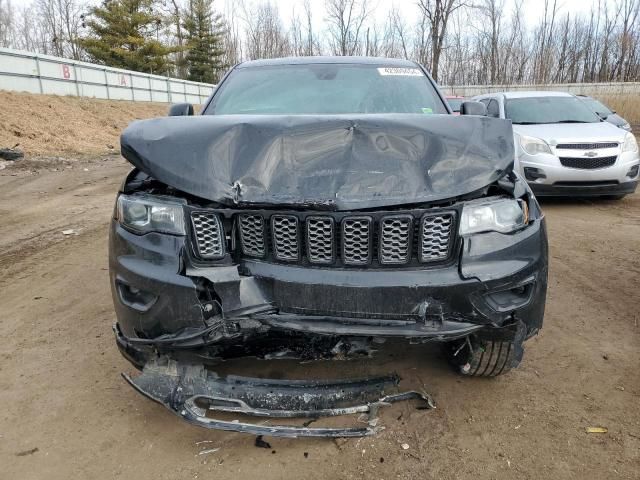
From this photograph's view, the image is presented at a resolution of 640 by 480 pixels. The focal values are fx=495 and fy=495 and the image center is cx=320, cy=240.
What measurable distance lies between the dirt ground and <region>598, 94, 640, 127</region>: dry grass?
21.7 metres

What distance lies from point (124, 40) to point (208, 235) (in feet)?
134

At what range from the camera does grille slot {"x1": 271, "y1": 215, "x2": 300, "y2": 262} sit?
1994mm

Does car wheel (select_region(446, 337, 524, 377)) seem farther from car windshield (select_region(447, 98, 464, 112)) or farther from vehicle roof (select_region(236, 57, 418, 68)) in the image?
vehicle roof (select_region(236, 57, 418, 68))

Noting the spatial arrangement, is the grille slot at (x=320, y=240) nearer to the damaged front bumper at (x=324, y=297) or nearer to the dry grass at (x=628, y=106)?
the damaged front bumper at (x=324, y=297)

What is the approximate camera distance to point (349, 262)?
2.01 m

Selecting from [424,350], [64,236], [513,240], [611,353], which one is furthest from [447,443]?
[64,236]

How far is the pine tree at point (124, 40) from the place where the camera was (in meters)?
36.7

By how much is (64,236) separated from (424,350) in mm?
4623

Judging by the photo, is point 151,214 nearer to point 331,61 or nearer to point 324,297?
point 324,297

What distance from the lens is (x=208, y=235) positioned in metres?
2.04

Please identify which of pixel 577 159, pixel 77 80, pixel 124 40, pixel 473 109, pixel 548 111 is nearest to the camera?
pixel 473 109

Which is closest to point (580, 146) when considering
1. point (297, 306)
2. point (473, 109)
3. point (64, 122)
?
point (473, 109)

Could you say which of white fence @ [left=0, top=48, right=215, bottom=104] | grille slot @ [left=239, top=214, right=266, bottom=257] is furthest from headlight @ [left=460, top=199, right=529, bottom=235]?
white fence @ [left=0, top=48, right=215, bottom=104]

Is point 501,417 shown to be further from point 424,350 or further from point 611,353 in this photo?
point 611,353
